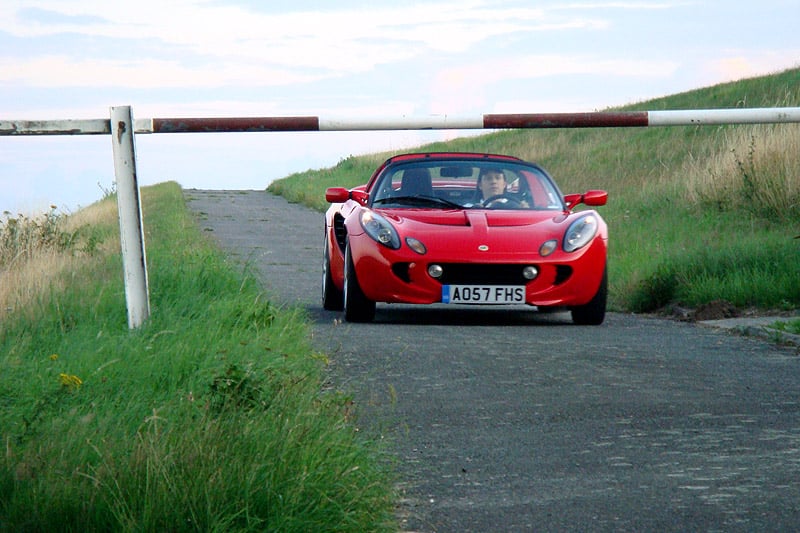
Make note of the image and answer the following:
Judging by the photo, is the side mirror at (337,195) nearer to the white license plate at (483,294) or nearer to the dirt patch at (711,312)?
the white license plate at (483,294)

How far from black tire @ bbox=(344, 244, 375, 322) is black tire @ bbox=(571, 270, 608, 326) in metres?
1.68

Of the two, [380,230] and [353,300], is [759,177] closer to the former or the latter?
[380,230]

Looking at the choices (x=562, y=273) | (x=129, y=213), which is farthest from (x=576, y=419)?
(x=562, y=273)

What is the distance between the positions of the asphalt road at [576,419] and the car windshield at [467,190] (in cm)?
100

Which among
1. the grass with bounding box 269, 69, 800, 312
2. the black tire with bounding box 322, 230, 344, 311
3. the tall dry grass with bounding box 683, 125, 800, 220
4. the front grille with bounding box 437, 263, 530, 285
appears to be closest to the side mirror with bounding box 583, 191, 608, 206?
the front grille with bounding box 437, 263, 530, 285

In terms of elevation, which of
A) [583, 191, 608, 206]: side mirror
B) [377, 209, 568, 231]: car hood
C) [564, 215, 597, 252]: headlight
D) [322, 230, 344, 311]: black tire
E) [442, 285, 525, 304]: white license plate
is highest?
[583, 191, 608, 206]: side mirror

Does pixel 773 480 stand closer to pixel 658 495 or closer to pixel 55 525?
pixel 658 495

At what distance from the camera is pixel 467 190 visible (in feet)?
36.6

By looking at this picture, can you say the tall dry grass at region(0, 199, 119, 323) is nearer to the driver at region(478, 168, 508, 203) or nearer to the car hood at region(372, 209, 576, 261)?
the car hood at region(372, 209, 576, 261)

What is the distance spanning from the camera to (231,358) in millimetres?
6176

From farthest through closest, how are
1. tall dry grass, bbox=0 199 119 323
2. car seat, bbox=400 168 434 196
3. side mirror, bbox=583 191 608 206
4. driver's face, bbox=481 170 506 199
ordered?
driver's face, bbox=481 170 506 199 < car seat, bbox=400 168 434 196 < side mirror, bbox=583 191 608 206 < tall dry grass, bbox=0 199 119 323

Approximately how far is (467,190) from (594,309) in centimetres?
180

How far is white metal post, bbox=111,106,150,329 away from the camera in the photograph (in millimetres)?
7031

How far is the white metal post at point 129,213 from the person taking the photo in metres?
7.03
